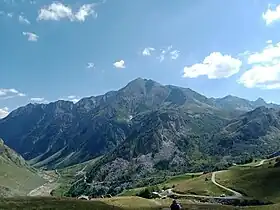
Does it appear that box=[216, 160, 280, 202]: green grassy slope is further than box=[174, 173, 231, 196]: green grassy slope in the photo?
No

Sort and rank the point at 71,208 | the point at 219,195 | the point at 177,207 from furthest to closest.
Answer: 1. the point at 219,195
2. the point at 71,208
3. the point at 177,207

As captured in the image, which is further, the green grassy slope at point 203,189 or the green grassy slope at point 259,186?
the green grassy slope at point 203,189

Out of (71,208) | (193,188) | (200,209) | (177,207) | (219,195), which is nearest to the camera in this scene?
(177,207)

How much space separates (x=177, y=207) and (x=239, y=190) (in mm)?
146087

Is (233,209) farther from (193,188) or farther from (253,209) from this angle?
(193,188)

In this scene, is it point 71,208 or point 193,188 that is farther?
point 193,188

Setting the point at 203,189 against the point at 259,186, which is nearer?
the point at 203,189

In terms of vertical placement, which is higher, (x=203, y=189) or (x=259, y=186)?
(x=203, y=189)

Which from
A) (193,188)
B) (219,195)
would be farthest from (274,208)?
(193,188)

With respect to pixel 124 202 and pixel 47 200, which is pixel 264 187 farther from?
pixel 47 200

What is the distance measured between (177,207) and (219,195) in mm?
133169

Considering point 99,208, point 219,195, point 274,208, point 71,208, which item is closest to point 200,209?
point 274,208

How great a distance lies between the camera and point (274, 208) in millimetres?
90500

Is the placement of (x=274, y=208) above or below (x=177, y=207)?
below
